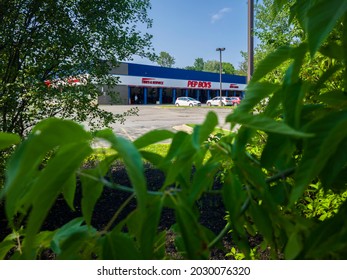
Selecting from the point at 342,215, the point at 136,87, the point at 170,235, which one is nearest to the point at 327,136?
the point at 342,215

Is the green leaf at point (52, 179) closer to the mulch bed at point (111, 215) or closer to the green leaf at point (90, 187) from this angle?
the green leaf at point (90, 187)

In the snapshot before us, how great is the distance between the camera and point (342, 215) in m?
0.50

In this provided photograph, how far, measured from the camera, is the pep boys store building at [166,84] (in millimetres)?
37156

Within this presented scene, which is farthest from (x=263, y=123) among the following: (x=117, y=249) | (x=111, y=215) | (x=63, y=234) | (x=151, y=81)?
(x=151, y=81)

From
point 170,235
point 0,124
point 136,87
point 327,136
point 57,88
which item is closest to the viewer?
point 327,136

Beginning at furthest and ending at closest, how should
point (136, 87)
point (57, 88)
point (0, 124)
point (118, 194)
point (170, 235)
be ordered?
1. point (136, 87)
2. point (118, 194)
3. point (57, 88)
4. point (0, 124)
5. point (170, 235)

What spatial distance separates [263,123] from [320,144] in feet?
0.26

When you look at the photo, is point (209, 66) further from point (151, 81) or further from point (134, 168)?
point (134, 168)

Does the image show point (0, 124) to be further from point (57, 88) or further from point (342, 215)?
point (342, 215)

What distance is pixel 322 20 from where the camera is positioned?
0.48 m

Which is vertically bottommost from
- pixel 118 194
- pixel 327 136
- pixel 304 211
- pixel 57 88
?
pixel 118 194

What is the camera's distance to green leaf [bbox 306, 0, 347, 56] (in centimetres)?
47

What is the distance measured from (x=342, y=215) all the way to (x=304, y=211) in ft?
7.47

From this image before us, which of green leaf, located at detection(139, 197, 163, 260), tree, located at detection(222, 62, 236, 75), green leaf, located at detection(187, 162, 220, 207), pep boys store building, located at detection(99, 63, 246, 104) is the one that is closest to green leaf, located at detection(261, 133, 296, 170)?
green leaf, located at detection(187, 162, 220, 207)
